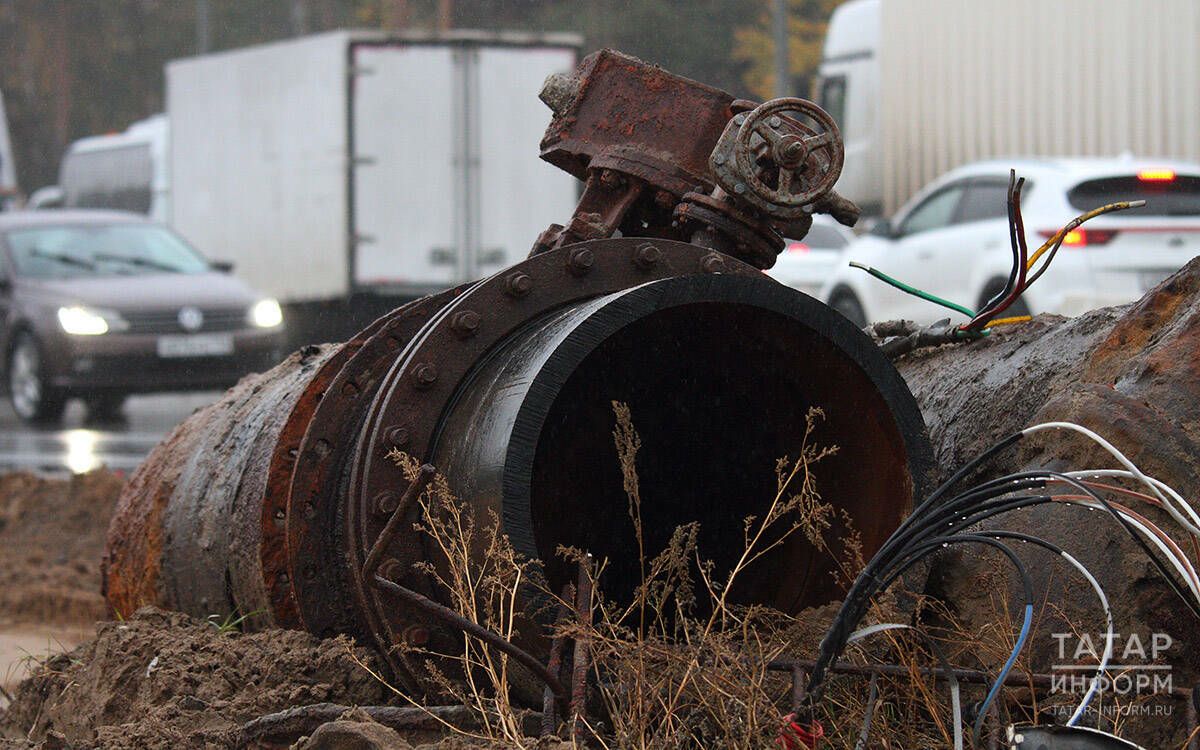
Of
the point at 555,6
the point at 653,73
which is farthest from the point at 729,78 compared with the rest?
the point at 653,73

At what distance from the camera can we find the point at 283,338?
15742 mm

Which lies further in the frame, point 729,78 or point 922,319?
point 729,78

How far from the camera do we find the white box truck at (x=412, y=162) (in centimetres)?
1888

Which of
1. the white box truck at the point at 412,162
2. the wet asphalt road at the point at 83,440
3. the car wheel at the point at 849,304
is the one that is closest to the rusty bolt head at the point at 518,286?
the wet asphalt road at the point at 83,440

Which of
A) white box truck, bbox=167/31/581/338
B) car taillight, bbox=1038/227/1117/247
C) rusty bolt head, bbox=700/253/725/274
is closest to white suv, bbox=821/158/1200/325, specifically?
car taillight, bbox=1038/227/1117/247

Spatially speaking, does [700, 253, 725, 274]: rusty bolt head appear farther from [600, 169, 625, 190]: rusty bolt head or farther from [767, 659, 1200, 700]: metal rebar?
[767, 659, 1200, 700]: metal rebar

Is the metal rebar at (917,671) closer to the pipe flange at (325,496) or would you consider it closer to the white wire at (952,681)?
the white wire at (952,681)

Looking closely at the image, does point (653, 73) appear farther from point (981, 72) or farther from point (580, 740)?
point (981, 72)

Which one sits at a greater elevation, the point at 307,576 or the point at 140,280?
the point at 307,576

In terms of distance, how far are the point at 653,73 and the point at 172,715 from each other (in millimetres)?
2004

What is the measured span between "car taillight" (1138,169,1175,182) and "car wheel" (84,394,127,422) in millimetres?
9689

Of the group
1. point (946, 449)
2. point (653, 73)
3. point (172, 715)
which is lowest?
point (172, 715)

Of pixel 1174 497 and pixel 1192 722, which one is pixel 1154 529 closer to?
pixel 1174 497

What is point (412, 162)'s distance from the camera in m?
19.0
